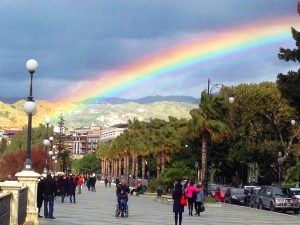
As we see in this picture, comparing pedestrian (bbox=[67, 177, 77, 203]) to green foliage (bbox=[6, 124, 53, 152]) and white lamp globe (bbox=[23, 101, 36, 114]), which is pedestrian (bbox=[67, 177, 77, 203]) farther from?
green foliage (bbox=[6, 124, 53, 152])

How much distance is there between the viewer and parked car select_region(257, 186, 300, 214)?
3938cm

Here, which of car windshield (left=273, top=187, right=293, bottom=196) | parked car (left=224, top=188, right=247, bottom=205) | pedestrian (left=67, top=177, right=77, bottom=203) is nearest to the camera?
car windshield (left=273, top=187, right=293, bottom=196)

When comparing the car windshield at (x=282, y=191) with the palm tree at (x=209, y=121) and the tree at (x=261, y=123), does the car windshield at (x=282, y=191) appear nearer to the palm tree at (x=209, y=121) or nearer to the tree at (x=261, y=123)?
the palm tree at (x=209, y=121)

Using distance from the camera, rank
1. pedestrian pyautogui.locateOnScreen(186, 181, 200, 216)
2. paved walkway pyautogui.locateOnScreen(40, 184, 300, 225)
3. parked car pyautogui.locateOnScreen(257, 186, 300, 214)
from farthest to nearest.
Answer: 1. parked car pyautogui.locateOnScreen(257, 186, 300, 214)
2. pedestrian pyautogui.locateOnScreen(186, 181, 200, 216)
3. paved walkway pyautogui.locateOnScreen(40, 184, 300, 225)

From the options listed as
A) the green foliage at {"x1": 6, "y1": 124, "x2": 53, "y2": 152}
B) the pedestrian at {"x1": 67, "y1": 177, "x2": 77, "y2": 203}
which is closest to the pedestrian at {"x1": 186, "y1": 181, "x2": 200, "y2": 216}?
the pedestrian at {"x1": 67, "y1": 177, "x2": 77, "y2": 203}

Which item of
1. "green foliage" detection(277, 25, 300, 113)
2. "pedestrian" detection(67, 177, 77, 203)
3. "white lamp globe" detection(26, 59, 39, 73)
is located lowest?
"pedestrian" detection(67, 177, 77, 203)

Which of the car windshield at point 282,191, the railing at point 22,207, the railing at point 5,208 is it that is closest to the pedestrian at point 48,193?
the railing at point 22,207

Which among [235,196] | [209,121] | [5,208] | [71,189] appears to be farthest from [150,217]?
[209,121]

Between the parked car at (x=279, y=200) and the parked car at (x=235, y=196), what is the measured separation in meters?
7.77

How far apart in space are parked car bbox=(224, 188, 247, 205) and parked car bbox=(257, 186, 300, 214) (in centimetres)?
777

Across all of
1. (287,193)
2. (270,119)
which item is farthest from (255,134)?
(287,193)

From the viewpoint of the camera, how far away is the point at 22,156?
11538cm

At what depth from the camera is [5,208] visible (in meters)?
13.9

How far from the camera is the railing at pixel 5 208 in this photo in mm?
13133
